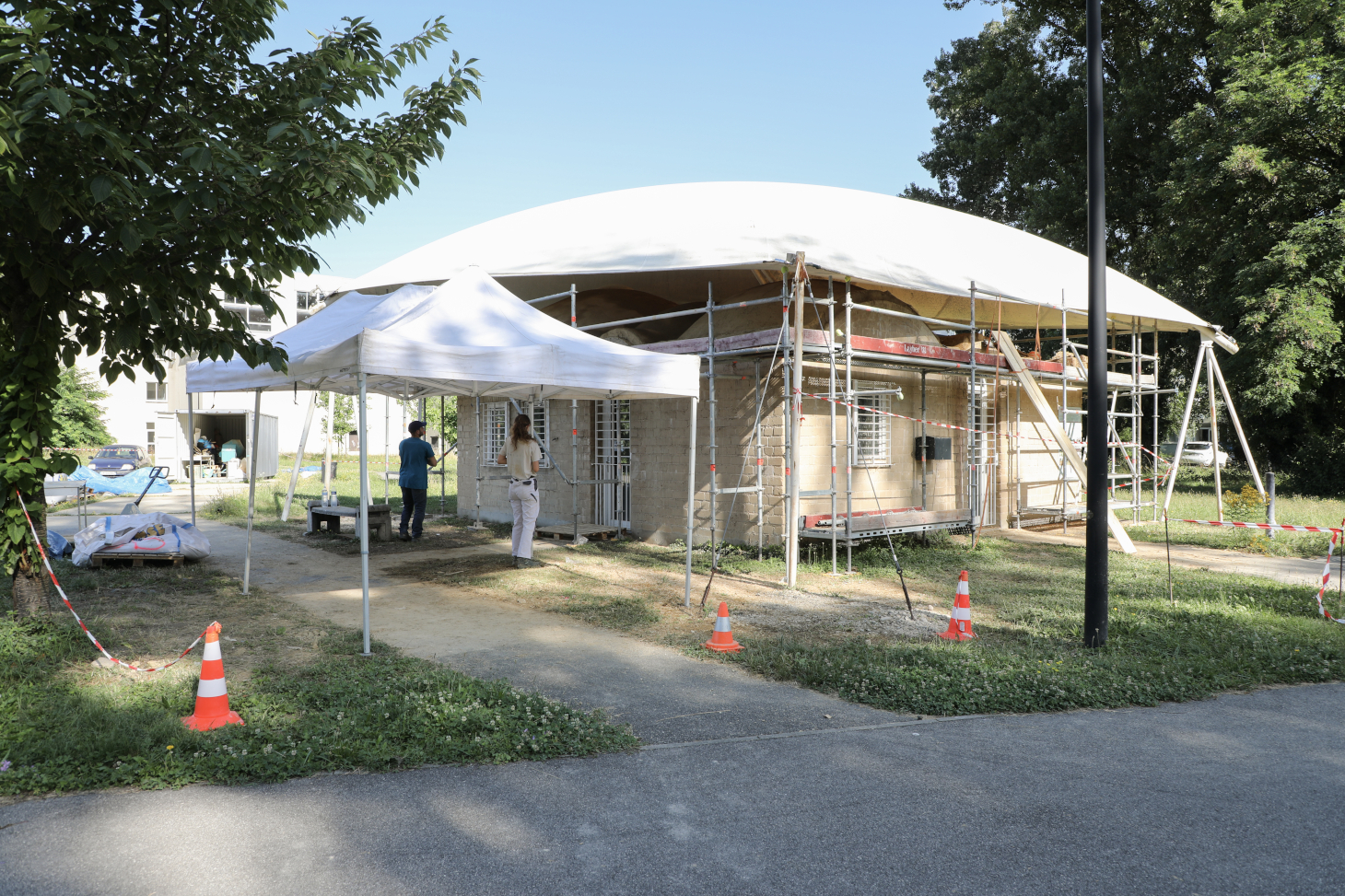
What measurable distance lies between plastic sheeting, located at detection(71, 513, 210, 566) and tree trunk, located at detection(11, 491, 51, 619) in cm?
384

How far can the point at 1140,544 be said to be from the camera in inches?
576

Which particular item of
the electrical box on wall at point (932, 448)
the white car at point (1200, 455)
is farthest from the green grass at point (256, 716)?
the white car at point (1200, 455)

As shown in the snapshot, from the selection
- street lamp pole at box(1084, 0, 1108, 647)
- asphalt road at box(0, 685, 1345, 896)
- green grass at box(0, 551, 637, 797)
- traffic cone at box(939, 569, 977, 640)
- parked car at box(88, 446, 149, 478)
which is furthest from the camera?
parked car at box(88, 446, 149, 478)

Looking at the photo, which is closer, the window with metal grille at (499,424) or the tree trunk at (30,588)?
the tree trunk at (30,588)

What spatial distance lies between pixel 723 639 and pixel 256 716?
350 centimetres

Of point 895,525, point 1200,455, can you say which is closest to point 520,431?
point 895,525

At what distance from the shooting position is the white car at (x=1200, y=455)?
38.4 metres

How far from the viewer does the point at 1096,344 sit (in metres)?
6.87

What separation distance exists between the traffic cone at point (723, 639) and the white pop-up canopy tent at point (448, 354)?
1412 millimetres

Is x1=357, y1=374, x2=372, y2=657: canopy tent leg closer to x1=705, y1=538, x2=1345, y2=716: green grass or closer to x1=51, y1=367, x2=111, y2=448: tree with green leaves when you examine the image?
x1=705, y1=538, x2=1345, y2=716: green grass

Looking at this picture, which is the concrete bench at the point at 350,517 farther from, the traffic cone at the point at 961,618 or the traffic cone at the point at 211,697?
the traffic cone at the point at 961,618

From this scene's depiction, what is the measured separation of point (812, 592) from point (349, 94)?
6.66 meters

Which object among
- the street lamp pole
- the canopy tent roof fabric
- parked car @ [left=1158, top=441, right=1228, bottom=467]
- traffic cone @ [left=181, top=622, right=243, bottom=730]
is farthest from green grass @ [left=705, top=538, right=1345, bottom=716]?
parked car @ [left=1158, top=441, right=1228, bottom=467]

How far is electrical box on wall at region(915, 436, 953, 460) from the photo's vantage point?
14.4 m
